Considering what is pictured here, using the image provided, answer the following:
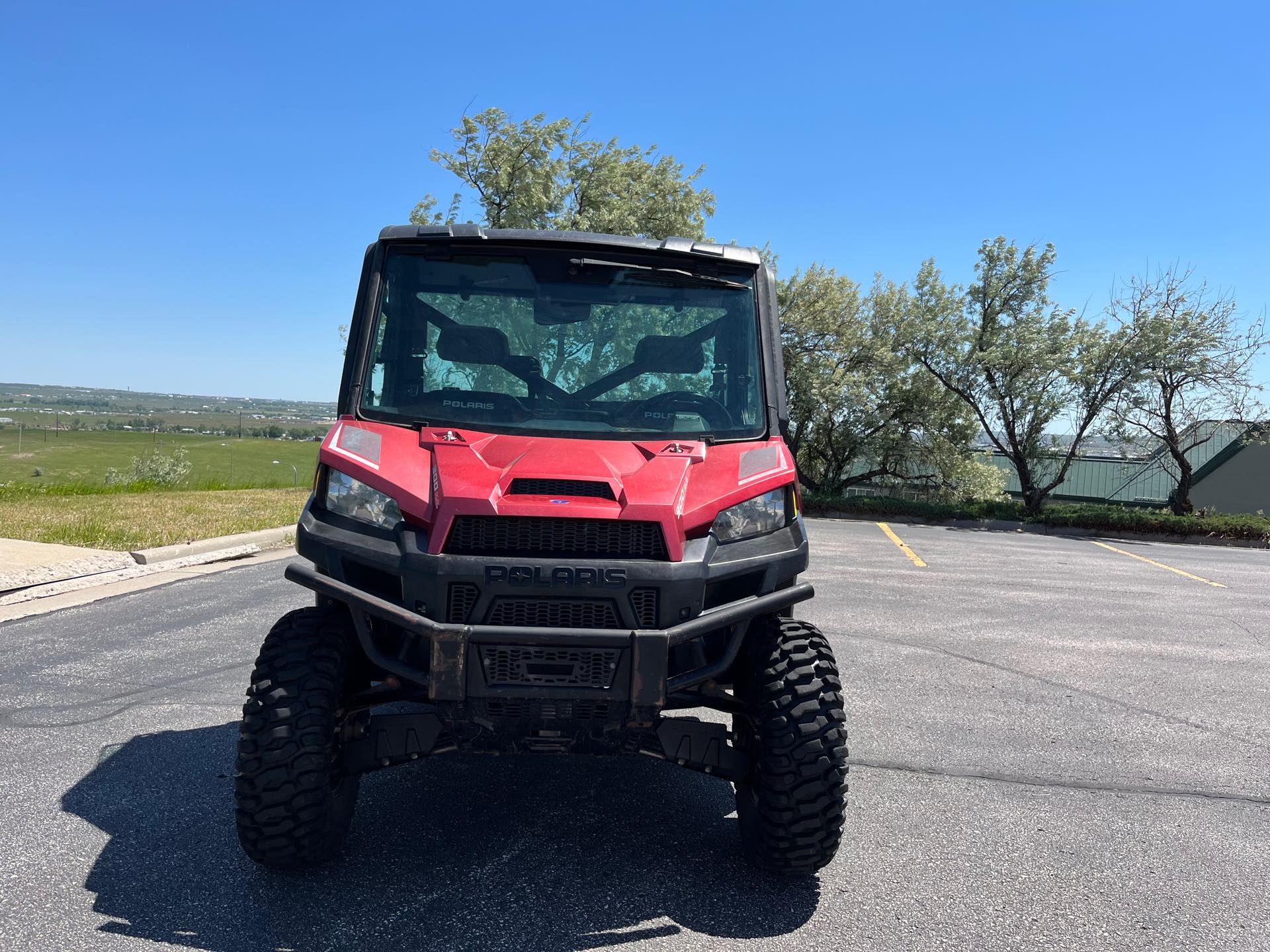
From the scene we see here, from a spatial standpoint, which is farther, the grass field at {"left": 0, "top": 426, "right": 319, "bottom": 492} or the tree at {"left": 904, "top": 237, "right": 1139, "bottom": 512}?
the grass field at {"left": 0, "top": 426, "right": 319, "bottom": 492}

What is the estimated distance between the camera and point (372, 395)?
155 inches

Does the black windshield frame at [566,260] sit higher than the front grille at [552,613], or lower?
higher

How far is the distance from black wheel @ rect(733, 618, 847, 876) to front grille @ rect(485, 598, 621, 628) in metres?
0.67

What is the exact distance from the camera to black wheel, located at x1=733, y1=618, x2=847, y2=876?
133 inches

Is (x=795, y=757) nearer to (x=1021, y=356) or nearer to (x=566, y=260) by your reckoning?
(x=566, y=260)

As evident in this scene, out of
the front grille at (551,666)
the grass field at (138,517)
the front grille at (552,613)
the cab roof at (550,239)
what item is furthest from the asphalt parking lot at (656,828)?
the grass field at (138,517)

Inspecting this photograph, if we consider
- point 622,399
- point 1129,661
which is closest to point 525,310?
point 622,399

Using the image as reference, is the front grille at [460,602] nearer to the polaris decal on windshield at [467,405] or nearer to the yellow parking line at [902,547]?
the polaris decal on windshield at [467,405]

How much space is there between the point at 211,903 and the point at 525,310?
2.49 m

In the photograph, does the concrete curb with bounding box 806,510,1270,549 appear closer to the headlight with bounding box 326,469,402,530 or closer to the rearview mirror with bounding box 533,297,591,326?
the rearview mirror with bounding box 533,297,591,326

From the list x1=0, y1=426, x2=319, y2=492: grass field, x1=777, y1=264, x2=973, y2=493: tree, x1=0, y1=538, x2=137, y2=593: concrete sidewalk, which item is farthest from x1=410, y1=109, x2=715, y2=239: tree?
x1=0, y1=426, x2=319, y2=492: grass field

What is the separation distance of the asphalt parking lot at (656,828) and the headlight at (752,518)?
1.28 metres

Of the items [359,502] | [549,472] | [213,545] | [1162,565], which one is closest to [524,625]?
[549,472]

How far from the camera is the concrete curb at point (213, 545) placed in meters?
10.7
